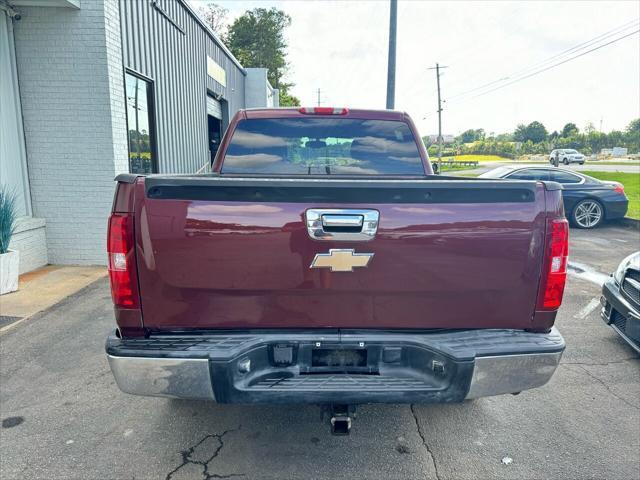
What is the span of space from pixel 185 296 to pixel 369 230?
3.13 feet

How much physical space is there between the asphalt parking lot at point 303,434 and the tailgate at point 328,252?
0.95 metres

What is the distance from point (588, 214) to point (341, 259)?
11266 millimetres

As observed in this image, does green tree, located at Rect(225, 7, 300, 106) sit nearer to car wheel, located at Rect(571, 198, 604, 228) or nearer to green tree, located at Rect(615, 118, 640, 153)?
car wheel, located at Rect(571, 198, 604, 228)

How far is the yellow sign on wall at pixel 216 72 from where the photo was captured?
14434mm

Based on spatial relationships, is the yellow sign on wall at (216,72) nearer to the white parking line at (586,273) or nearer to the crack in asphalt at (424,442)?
the white parking line at (586,273)

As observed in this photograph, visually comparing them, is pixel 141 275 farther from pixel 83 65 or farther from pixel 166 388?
pixel 83 65

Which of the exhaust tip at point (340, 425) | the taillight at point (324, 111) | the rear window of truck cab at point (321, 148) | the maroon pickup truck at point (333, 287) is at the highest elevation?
the taillight at point (324, 111)

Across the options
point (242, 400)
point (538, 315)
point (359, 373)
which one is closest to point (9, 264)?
point (242, 400)

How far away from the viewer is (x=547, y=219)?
7.41 ft

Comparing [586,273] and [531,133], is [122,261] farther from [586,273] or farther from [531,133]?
[531,133]

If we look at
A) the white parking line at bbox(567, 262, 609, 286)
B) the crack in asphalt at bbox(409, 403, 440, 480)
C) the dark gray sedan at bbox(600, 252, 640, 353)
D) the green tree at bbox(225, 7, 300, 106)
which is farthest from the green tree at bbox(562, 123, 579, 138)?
the crack in asphalt at bbox(409, 403, 440, 480)

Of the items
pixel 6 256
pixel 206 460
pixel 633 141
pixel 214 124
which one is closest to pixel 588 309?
pixel 206 460

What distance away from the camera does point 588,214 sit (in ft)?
37.2

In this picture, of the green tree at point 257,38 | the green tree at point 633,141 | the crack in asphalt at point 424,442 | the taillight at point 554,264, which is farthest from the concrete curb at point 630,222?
the green tree at point 633,141
